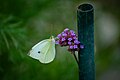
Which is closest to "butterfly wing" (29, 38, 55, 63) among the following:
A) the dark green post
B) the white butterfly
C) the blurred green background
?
the white butterfly

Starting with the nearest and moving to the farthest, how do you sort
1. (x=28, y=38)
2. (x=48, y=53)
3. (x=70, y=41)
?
(x=70, y=41) → (x=48, y=53) → (x=28, y=38)

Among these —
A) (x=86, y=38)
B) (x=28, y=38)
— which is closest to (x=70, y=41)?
(x=86, y=38)

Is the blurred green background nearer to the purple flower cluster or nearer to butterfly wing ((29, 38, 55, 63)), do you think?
butterfly wing ((29, 38, 55, 63))

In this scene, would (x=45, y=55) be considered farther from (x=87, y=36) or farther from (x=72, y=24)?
(x=72, y=24)

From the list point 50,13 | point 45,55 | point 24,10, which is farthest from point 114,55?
point 45,55

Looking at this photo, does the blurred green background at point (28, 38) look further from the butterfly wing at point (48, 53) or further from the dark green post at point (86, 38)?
the dark green post at point (86, 38)

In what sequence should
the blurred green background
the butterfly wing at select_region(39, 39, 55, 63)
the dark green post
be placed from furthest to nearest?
the blurred green background, the butterfly wing at select_region(39, 39, 55, 63), the dark green post

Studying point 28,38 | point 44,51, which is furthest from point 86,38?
point 28,38

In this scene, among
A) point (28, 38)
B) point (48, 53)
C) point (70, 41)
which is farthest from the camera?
point (28, 38)

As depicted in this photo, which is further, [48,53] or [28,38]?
[28,38]

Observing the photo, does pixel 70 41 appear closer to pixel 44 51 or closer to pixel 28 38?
pixel 44 51
